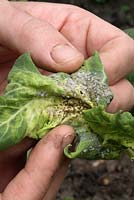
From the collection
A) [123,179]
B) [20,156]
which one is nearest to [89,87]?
[20,156]

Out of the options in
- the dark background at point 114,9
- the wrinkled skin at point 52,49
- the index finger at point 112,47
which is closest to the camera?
the wrinkled skin at point 52,49

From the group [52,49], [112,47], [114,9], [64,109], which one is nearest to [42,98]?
[64,109]

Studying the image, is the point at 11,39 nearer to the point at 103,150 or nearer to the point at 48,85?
the point at 48,85

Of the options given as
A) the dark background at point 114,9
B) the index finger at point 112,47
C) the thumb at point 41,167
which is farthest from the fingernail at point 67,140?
the dark background at point 114,9

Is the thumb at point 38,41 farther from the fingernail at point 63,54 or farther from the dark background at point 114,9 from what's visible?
the dark background at point 114,9

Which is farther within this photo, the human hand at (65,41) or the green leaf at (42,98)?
the human hand at (65,41)

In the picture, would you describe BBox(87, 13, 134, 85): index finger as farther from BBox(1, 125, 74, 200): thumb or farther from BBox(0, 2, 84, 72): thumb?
BBox(1, 125, 74, 200): thumb

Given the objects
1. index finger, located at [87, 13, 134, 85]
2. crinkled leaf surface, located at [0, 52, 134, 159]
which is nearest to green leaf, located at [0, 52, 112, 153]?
crinkled leaf surface, located at [0, 52, 134, 159]

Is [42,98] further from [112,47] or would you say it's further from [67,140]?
[112,47]

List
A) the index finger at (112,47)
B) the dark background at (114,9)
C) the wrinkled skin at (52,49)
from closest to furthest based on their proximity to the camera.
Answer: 1. the wrinkled skin at (52,49)
2. the index finger at (112,47)
3. the dark background at (114,9)

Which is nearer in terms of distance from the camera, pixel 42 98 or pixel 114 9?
pixel 42 98
